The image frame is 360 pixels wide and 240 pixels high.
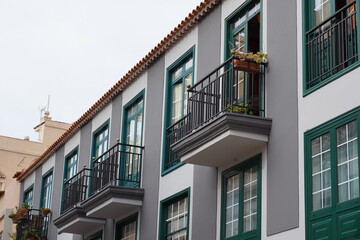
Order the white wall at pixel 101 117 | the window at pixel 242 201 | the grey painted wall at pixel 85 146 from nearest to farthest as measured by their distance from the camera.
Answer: the window at pixel 242 201 → the white wall at pixel 101 117 → the grey painted wall at pixel 85 146

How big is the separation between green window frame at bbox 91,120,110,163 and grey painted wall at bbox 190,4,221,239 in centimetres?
608

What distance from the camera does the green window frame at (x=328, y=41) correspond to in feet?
43.0

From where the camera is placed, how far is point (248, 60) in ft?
49.6

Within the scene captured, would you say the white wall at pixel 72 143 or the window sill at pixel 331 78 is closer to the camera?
the window sill at pixel 331 78

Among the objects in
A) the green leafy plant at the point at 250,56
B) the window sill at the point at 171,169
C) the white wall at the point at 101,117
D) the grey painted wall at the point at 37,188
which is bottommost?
the window sill at the point at 171,169

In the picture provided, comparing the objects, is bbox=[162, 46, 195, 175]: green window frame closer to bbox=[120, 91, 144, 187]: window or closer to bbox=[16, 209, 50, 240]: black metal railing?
bbox=[120, 91, 144, 187]: window

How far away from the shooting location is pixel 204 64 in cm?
1798

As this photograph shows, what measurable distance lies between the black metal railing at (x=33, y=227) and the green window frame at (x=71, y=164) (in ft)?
6.06

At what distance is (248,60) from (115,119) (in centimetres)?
838

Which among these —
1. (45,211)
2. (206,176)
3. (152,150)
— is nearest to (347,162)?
(206,176)

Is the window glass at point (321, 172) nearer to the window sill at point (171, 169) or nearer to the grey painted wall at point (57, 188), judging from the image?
the window sill at point (171, 169)

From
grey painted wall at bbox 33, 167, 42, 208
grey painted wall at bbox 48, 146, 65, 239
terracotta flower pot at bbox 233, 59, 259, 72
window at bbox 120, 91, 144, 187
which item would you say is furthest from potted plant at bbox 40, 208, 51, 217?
terracotta flower pot at bbox 233, 59, 259, 72

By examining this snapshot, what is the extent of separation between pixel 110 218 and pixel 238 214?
6.81 meters

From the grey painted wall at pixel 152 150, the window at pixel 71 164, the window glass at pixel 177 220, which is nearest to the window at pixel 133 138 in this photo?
the grey painted wall at pixel 152 150
